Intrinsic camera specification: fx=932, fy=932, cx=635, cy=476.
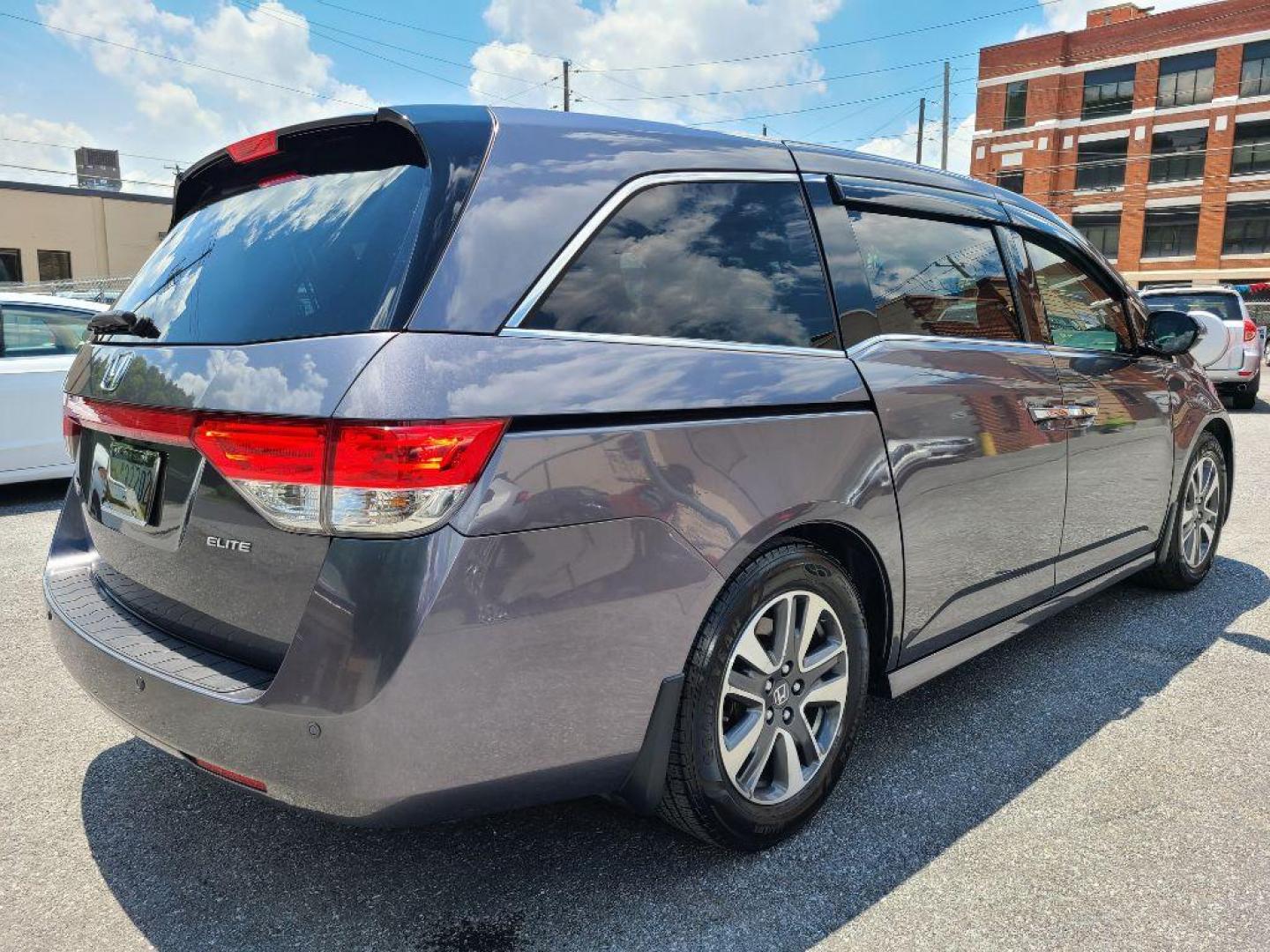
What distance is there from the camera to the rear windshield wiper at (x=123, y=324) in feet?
7.66

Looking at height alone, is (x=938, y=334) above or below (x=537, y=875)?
above

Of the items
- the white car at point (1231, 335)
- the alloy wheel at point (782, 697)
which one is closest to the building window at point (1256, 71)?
the white car at point (1231, 335)

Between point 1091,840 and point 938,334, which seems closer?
point 1091,840

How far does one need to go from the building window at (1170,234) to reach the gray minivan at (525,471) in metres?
50.9

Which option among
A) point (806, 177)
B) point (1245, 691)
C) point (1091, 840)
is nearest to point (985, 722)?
point (1091, 840)

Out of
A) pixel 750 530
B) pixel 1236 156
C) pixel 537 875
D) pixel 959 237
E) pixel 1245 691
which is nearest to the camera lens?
pixel 750 530

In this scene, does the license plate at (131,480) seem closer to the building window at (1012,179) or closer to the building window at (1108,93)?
the building window at (1012,179)

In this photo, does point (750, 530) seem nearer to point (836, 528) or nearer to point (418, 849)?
point (836, 528)

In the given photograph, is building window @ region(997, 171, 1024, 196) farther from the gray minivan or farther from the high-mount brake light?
the high-mount brake light

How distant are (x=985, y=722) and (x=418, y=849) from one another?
193 cm

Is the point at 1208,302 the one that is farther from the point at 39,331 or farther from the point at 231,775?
the point at 231,775

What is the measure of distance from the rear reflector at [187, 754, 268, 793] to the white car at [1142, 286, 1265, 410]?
13.7 m

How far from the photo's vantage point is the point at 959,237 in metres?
3.12

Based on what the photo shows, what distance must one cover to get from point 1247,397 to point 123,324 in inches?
610
